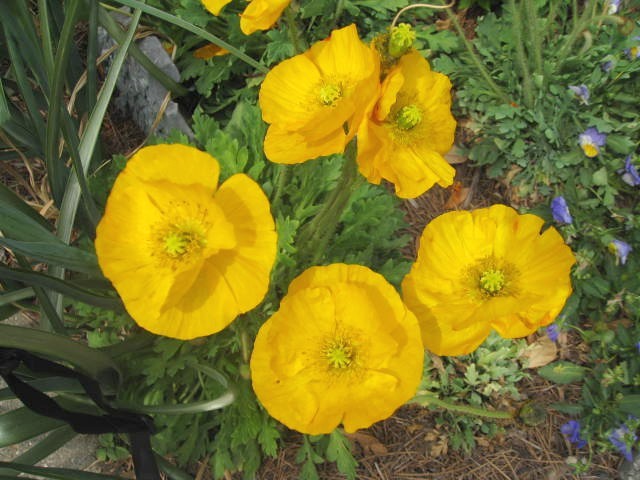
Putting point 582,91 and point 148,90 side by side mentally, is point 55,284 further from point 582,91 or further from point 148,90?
point 582,91

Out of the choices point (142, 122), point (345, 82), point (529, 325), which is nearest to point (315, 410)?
point (529, 325)

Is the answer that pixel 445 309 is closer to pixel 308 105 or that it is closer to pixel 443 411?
pixel 308 105

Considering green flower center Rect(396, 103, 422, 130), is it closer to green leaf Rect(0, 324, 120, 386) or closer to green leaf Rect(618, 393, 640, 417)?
green leaf Rect(0, 324, 120, 386)

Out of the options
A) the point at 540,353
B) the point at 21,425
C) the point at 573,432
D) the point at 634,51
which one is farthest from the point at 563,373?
the point at 21,425

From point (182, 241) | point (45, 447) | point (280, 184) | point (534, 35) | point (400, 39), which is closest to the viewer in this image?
point (400, 39)

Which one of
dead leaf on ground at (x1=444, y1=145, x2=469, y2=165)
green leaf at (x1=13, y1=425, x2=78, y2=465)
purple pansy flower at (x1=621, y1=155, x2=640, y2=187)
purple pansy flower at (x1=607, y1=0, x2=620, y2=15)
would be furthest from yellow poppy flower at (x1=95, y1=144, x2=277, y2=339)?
purple pansy flower at (x1=607, y1=0, x2=620, y2=15)

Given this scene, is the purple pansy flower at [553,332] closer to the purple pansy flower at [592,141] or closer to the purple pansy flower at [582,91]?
the purple pansy flower at [592,141]
